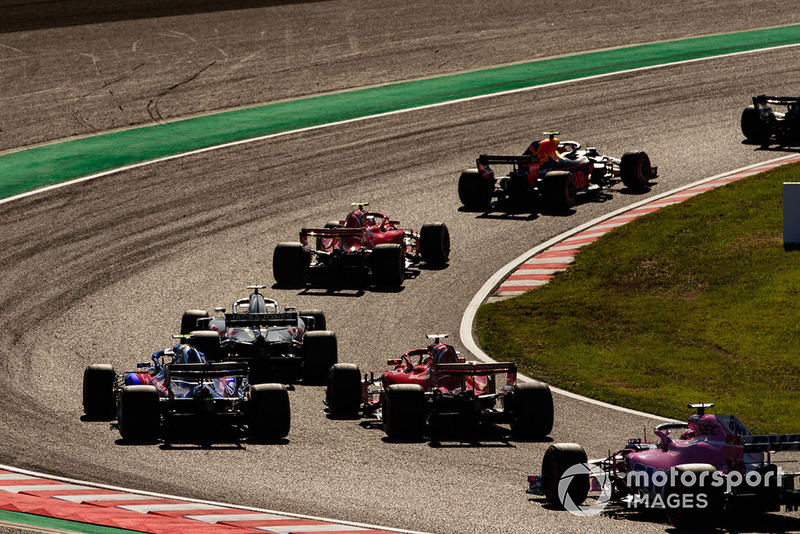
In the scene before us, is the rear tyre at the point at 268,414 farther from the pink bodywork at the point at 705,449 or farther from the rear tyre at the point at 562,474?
the pink bodywork at the point at 705,449

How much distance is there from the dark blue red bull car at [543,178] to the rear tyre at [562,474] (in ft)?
60.4

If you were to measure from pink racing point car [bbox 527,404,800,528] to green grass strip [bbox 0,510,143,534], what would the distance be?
5.57 metres

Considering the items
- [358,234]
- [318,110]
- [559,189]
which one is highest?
[318,110]

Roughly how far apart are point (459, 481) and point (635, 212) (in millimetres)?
18768

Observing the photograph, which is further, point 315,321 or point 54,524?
point 315,321

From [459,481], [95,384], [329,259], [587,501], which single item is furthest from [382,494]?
[329,259]

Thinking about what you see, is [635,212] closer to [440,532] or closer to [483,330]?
[483,330]

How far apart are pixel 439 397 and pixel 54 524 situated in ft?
24.6

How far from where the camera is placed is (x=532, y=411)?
64.0ft

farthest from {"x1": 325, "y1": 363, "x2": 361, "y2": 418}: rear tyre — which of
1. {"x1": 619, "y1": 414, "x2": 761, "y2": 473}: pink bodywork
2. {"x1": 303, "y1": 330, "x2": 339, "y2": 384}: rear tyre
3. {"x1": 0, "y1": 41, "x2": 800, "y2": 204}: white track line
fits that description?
{"x1": 0, "y1": 41, "x2": 800, "y2": 204}: white track line

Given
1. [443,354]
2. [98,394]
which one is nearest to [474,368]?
[443,354]

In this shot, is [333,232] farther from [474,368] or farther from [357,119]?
[357,119]

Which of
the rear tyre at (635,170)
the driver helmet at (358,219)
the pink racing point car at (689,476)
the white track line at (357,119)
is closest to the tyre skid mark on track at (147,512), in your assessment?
the pink racing point car at (689,476)

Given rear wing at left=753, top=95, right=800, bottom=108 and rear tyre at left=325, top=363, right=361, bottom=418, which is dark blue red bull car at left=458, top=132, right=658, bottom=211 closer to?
rear wing at left=753, top=95, right=800, bottom=108
